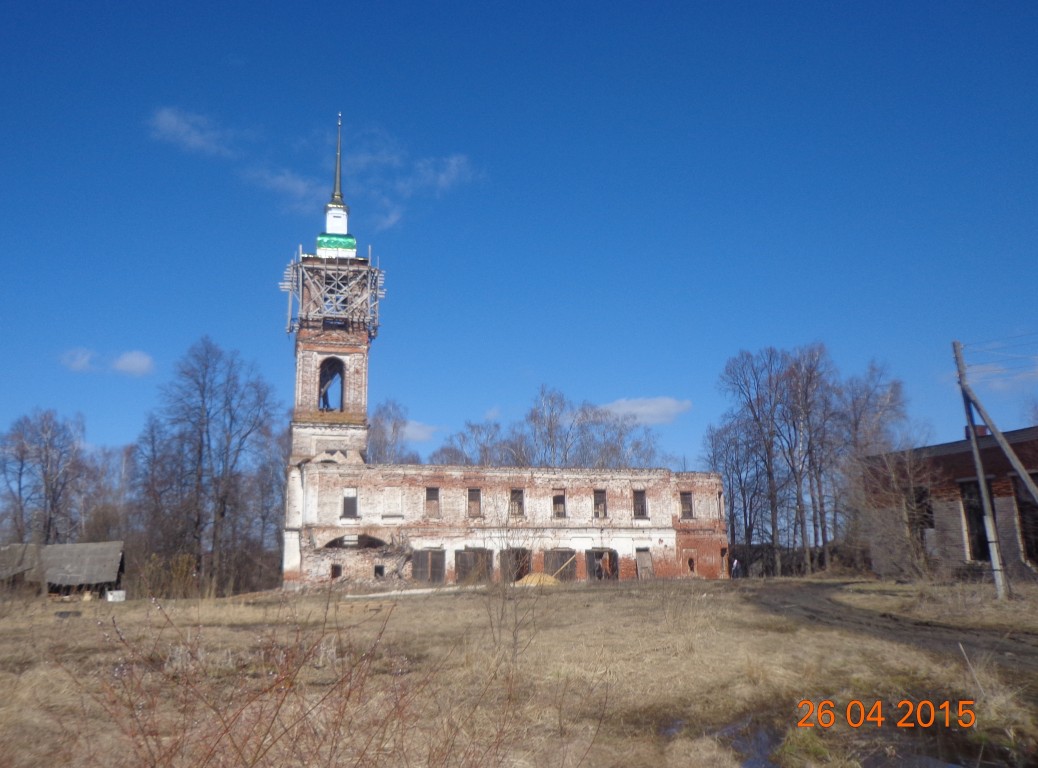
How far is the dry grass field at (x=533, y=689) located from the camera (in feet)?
15.7

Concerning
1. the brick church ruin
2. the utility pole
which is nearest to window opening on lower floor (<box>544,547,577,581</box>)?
the brick church ruin

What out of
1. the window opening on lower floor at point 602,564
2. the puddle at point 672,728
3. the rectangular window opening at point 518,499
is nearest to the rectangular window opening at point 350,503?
the rectangular window opening at point 518,499

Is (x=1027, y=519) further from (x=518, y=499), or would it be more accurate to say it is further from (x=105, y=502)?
(x=105, y=502)

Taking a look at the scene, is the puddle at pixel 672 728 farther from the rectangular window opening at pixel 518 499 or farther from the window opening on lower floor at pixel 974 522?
the rectangular window opening at pixel 518 499

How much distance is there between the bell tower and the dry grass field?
760 inches

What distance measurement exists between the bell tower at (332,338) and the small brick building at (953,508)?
23085 mm

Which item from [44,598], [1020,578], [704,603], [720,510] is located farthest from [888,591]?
[44,598]

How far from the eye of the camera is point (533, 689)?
9.23m

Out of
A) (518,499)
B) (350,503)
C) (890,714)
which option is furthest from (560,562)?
(890,714)

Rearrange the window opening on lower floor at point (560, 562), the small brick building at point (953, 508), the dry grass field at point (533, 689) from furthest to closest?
the window opening on lower floor at point (560, 562) → the small brick building at point (953, 508) → the dry grass field at point (533, 689)

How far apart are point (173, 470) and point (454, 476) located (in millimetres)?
14896

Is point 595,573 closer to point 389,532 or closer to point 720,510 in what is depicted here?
point 720,510

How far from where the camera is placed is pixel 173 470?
38312mm

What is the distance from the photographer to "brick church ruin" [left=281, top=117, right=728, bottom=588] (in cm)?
→ 3338
